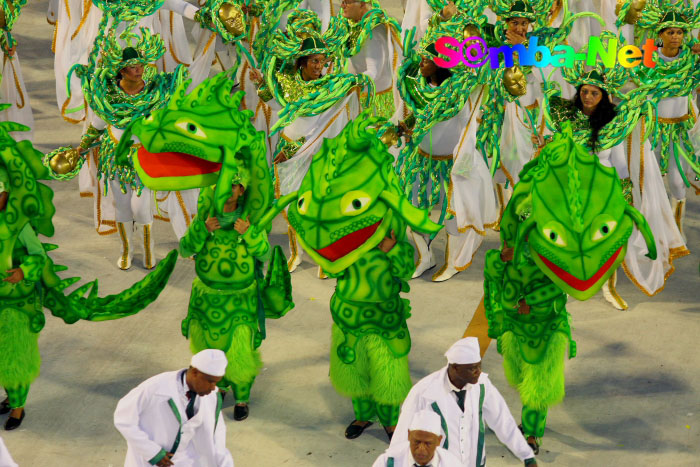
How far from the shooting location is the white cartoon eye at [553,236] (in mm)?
6012

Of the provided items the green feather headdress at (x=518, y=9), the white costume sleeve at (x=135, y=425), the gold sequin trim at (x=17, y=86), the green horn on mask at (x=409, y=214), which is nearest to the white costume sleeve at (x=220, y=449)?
the white costume sleeve at (x=135, y=425)

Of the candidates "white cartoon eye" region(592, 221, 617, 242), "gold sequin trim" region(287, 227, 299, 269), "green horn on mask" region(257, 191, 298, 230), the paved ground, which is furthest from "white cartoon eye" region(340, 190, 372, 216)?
"gold sequin trim" region(287, 227, 299, 269)

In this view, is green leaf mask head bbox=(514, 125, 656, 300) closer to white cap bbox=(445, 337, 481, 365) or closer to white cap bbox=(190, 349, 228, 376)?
white cap bbox=(445, 337, 481, 365)

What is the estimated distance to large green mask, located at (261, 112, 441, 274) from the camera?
6.16 metres

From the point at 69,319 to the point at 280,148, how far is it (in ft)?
7.40

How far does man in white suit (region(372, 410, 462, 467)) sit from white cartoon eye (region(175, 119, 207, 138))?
209 cm

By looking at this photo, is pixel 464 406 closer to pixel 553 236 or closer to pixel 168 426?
pixel 553 236

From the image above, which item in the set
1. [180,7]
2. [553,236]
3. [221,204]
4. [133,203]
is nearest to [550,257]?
[553,236]

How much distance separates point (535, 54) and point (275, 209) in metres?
2.64

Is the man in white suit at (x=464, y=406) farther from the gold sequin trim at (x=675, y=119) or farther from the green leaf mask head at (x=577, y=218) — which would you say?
the gold sequin trim at (x=675, y=119)

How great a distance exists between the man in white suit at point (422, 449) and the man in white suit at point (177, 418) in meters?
0.84

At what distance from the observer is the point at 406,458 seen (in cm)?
508

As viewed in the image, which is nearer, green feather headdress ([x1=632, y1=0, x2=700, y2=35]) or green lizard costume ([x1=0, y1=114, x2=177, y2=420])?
green lizard costume ([x1=0, y1=114, x2=177, y2=420])

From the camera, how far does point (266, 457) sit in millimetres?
6609
